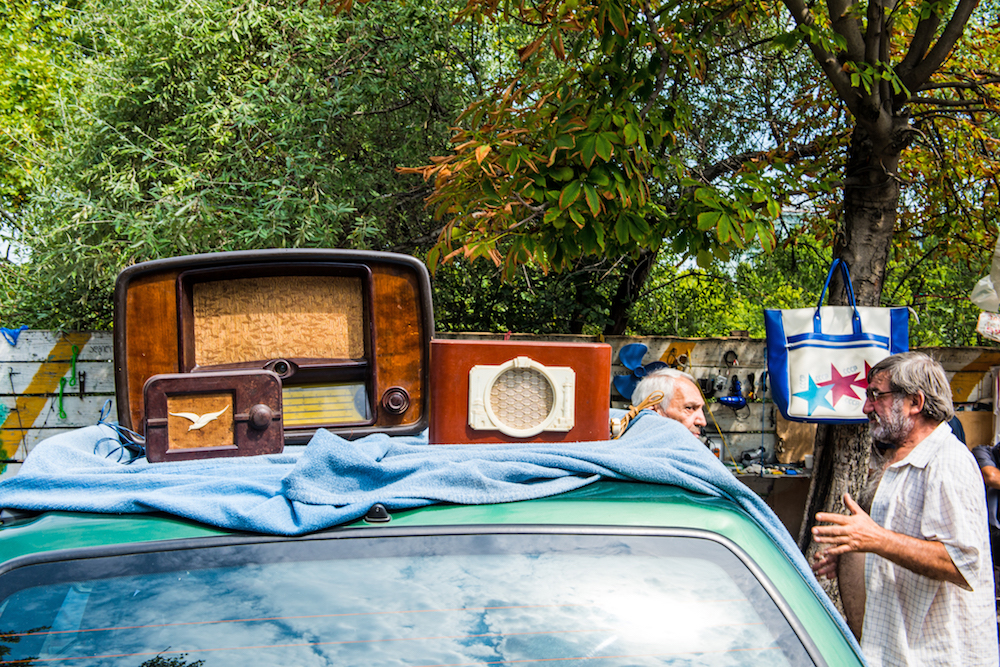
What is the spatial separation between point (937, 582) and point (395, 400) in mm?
1838

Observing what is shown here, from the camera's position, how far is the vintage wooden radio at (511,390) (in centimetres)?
182

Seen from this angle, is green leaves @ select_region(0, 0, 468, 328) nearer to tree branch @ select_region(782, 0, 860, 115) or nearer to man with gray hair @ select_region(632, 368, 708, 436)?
tree branch @ select_region(782, 0, 860, 115)

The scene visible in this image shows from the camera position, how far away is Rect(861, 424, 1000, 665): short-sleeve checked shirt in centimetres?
230

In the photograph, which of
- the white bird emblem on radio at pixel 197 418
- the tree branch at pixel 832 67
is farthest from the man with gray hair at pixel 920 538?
the tree branch at pixel 832 67

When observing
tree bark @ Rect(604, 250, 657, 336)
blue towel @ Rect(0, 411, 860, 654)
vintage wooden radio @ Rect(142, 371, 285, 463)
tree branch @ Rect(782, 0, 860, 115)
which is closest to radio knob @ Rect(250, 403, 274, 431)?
vintage wooden radio @ Rect(142, 371, 285, 463)

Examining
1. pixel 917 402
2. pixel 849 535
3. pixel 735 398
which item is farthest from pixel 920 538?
pixel 735 398

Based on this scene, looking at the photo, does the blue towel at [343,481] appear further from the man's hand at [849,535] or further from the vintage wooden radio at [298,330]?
the man's hand at [849,535]

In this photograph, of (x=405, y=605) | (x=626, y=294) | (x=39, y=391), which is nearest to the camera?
(x=405, y=605)

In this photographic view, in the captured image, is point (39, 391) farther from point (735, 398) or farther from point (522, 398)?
point (735, 398)

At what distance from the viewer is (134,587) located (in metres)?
1.21

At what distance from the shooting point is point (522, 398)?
1.84 meters

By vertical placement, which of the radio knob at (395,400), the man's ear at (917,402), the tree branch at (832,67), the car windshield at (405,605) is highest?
the tree branch at (832,67)

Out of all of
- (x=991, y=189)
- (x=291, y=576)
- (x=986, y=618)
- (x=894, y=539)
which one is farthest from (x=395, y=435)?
(x=991, y=189)

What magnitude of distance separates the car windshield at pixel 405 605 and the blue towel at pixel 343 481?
71mm
